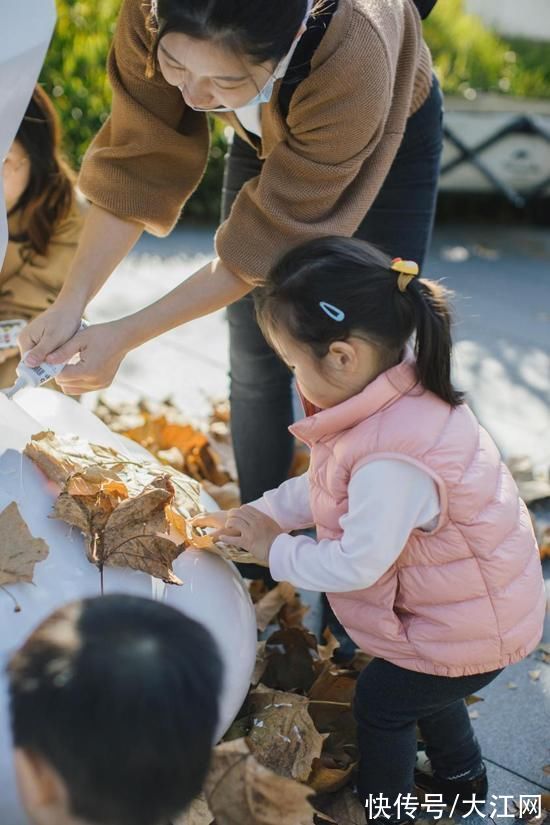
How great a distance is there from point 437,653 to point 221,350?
2.59 m

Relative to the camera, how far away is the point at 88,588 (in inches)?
70.4

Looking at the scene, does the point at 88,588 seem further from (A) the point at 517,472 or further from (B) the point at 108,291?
(B) the point at 108,291

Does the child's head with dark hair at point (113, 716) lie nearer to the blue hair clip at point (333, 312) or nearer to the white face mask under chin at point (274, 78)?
the blue hair clip at point (333, 312)

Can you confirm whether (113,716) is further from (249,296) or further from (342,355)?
(249,296)

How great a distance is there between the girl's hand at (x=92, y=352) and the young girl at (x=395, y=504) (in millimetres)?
296

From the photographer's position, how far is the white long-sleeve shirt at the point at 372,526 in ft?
5.67

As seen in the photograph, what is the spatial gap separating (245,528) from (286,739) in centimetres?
40

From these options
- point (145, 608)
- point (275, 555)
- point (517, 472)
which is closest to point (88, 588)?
point (275, 555)

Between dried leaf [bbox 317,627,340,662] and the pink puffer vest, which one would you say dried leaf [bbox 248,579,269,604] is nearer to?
dried leaf [bbox 317,627,340,662]

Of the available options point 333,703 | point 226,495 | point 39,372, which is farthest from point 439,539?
point 226,495

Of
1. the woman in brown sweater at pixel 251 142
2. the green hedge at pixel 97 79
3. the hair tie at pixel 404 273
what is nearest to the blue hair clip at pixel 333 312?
the hair tie at pixel 404 273

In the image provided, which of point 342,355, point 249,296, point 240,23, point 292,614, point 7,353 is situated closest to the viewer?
point 240,23

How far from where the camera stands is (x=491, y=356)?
14.4 ft

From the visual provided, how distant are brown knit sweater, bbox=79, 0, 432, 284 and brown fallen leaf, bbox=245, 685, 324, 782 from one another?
2.71ft
